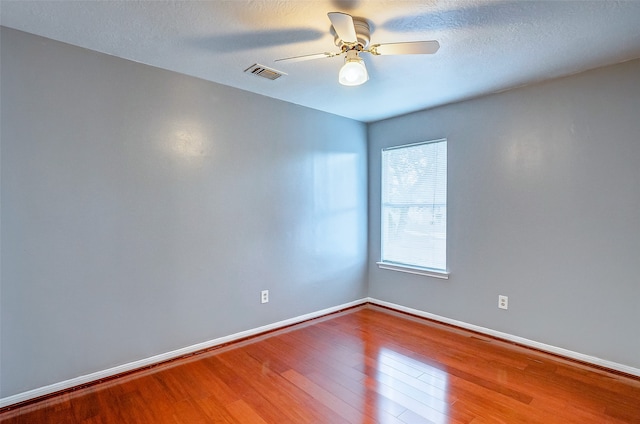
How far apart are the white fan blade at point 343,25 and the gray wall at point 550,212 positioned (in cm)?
196

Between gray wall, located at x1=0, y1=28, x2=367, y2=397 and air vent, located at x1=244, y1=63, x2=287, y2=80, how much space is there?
0.48 feet

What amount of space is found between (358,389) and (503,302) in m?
1.70

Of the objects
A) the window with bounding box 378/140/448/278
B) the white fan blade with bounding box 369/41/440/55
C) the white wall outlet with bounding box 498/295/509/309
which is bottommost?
the white wall outlet with bounding box 498/295/509/309

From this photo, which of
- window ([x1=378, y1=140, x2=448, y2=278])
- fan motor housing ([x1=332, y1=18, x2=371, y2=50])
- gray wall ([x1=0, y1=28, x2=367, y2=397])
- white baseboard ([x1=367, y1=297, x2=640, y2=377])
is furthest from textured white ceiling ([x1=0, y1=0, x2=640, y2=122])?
white baseboard ([x1=367, y1=297, x2=640, y2=377])

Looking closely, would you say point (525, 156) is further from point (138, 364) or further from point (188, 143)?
point (138, 364)

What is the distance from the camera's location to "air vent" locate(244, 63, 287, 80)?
2.58 metres

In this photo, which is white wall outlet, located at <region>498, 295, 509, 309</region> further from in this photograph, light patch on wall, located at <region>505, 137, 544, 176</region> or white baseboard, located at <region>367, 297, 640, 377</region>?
light patch on wall, located at <region>505, 137, 544, 176</region>

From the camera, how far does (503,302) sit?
308cm

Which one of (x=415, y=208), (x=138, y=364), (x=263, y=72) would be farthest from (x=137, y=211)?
(x=415, y=208)

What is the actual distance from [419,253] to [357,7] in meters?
2.65

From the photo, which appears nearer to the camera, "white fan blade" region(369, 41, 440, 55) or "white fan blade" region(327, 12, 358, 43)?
"white fan blade" region(327, 12, 358, 43)

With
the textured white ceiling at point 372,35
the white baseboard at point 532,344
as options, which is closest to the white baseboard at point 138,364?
the white baseboard at point 532,344

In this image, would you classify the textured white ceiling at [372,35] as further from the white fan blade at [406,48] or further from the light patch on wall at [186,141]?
the light patch on wall at [186,141]

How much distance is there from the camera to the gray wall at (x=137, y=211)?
82.4 inches
